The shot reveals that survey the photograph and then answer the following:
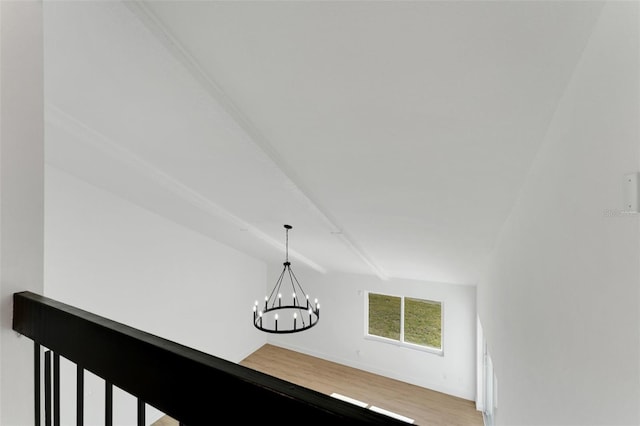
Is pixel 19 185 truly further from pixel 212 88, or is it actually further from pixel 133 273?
pixel 133 273

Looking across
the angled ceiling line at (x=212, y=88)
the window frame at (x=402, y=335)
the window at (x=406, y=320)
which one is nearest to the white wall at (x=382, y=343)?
the window frame at (x=402, y=335)

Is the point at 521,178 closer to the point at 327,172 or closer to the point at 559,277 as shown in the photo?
the point at 559,277

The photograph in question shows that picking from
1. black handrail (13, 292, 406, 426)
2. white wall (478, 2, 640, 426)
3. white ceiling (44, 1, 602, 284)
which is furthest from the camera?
white ceiling (44, 1, 602, 284)

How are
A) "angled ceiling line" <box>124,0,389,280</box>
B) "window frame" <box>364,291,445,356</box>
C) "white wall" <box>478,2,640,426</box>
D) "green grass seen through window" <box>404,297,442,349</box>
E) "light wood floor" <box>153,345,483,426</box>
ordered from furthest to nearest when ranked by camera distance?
"green grass seen through window" <box>404,297,442,349</box>
"window frame" <box>364,291,445,356</box>
"light wood floor" <box>153,345,483,426</box>
"angled ceiling line" <box>124,0,389,280</box>
"white wall" <box>478,2,640,426</box>

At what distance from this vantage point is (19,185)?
102 cm

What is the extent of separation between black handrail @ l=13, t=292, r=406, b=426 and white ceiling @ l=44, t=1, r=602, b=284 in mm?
1298

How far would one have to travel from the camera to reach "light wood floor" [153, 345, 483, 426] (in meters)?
5.52

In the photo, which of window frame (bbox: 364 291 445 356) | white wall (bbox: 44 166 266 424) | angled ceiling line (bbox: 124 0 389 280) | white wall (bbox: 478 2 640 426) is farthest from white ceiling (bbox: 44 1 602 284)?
window frame (bbox: 364 291 445 356)

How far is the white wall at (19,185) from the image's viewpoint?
0.97 m

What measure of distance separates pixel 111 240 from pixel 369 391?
5.15 m

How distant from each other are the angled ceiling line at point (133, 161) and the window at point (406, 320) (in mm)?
3563

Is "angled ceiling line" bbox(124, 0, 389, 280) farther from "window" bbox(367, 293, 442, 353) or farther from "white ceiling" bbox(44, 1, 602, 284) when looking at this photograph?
"window" bbox(367, 293, 442, 353)

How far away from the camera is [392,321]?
6973 mm

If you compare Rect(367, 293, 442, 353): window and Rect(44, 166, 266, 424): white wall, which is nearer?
Rect(44, 166, 266, 424): white wall
